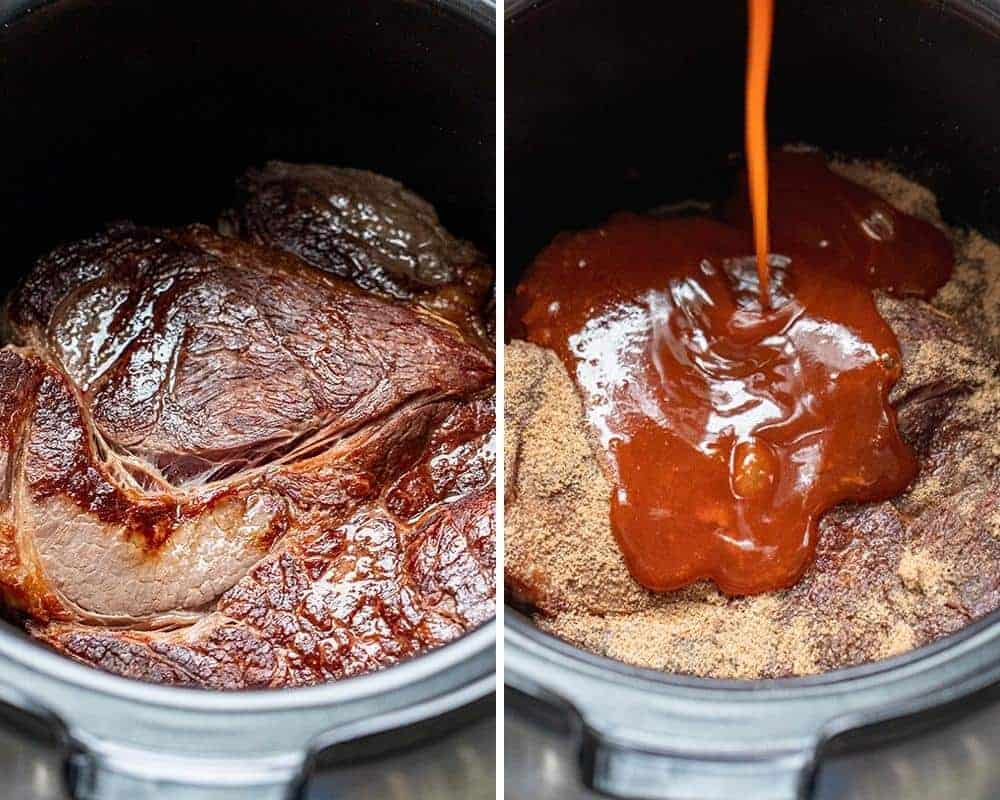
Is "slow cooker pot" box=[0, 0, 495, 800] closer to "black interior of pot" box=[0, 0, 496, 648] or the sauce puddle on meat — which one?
"black interior of pot" box=[0, 0, 496, 648]

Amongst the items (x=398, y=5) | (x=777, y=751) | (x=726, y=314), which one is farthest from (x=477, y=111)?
(x=777, y=751)

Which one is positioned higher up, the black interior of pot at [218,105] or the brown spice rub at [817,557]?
the black interior of pot at [218,105]

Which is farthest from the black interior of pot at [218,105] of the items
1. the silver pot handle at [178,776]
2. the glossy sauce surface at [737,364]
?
the silver pot handle at [178,776]

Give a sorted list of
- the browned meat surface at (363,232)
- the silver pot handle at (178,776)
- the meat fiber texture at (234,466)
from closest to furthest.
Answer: the silver pot handle at (178,776) → the meat fiber texture at (234,466) → the browned meat surface at (363,232)

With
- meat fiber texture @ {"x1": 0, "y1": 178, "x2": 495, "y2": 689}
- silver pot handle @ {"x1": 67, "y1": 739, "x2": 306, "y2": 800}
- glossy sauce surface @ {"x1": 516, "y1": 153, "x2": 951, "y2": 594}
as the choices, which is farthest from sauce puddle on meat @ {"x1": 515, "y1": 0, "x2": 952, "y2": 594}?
silver pot handle @ {"x1": 67, "y1": 739, "x2": 306, "y2": 800}

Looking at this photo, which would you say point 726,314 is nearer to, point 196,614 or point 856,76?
point 856,76

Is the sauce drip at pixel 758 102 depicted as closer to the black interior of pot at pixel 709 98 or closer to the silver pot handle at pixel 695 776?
the black interior of pot at pixel 709 98
